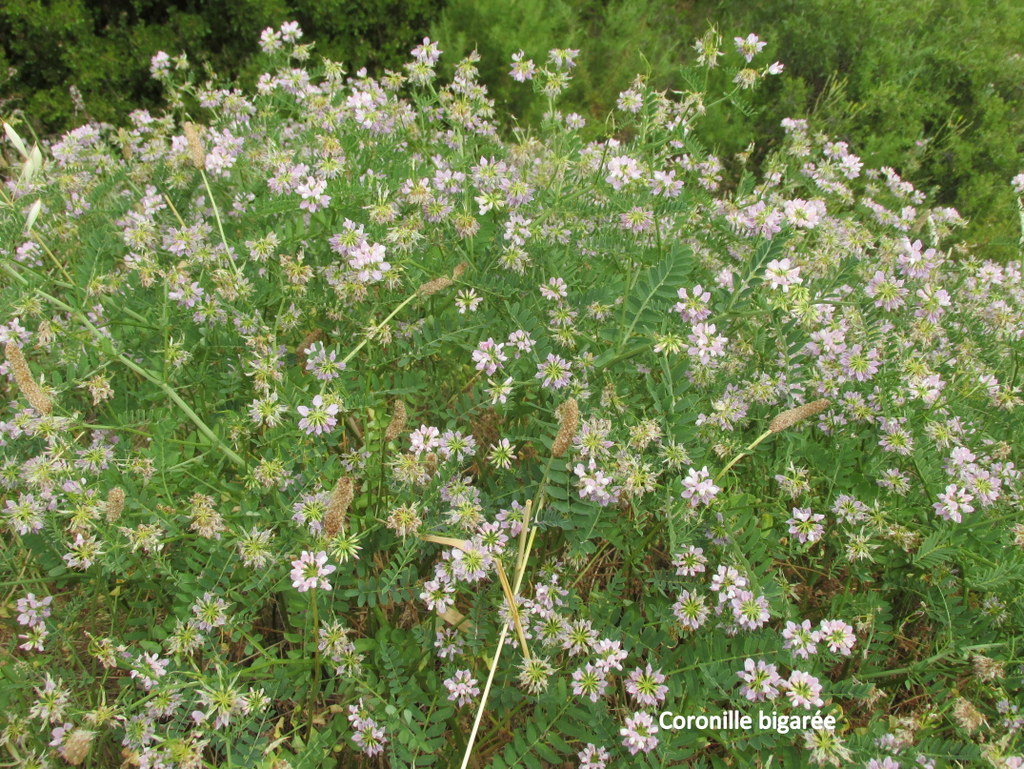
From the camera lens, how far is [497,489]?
212 centimetres

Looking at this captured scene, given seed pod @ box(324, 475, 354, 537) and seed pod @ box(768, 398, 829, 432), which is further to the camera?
seed pod @ box(768, 398, 829, 432)

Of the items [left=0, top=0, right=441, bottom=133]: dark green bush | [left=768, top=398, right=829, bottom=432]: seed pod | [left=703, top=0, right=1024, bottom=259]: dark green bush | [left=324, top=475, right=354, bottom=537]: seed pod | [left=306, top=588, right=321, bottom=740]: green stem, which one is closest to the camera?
[left=324, top=475, right=354, bottom=537]: seed pod

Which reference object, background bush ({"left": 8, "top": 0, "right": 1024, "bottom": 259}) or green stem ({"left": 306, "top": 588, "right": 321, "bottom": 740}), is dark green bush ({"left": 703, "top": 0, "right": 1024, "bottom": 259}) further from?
green stem ({"left": 306, "top": 588, "right": 321, "bottom": 740})

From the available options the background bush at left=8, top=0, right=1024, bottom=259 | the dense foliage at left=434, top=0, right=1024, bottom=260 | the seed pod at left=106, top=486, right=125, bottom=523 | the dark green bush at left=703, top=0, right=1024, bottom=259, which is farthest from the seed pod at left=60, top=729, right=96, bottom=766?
the dark green bush at left=703, top=0, right=1024, bottom=259

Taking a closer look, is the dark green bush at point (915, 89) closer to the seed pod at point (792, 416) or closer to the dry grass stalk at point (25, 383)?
the seed pod at point (792, 416)

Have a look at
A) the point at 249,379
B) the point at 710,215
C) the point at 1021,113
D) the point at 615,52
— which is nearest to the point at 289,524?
the point at 249,379

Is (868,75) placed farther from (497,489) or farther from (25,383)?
(25,383)

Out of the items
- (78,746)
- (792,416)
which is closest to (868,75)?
(792,416)

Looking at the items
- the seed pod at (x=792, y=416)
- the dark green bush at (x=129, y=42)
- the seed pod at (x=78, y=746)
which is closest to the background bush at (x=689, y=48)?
the dark green bush at (x=129, y=42)

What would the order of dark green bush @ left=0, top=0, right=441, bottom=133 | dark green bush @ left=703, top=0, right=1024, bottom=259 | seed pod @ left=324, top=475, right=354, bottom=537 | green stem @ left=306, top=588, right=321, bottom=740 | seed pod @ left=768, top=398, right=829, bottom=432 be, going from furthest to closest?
dark green bush @ left=703, top=0, right=1024, bottom=259
dark green bush @ left=0, top=0, right=441, bottom=133
seed pod @ left=768, top=398, right=829, bottom=432
green stem @ left=306, top=588, right=321, bottom=740
seed pod @ left=324, top=475, right=354, bottom=537

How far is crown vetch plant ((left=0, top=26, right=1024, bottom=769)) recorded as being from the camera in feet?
6.09

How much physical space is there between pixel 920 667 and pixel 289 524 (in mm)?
1710

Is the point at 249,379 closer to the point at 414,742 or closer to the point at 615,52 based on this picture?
the point at 414,742

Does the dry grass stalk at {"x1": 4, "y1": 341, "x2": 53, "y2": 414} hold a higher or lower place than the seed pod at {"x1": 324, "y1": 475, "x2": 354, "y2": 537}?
higher
